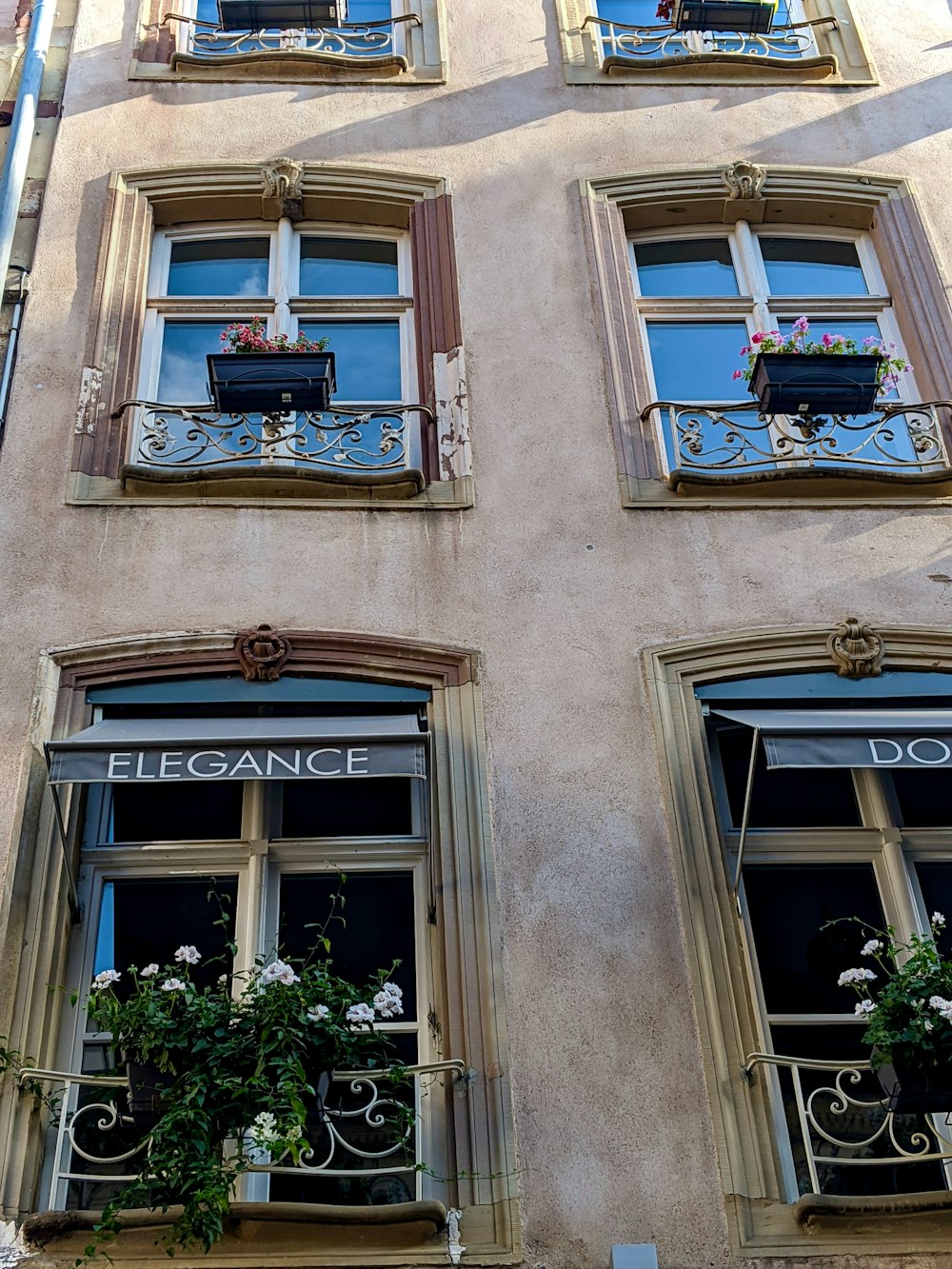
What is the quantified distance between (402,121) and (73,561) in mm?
4038

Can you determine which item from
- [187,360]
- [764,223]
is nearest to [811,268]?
[764,223]

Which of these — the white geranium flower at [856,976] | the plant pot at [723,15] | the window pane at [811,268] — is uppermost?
the plant pot at [723,15]

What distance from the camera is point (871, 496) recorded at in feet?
25.2

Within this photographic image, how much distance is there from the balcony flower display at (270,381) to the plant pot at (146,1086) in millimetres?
3798

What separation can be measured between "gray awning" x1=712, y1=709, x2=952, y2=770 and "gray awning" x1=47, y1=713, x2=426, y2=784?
4.64ft

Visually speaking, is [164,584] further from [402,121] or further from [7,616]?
[402,121]

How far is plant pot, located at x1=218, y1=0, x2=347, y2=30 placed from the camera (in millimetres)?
10148

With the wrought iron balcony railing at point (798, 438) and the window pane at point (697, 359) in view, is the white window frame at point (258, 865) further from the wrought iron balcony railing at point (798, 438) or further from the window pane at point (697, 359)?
the window pane at point (697, 359)

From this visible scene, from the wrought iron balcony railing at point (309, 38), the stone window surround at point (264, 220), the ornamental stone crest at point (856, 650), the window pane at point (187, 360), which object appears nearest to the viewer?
the ornamental stone crest at point (856, 650)

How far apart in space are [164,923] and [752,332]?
4882mm

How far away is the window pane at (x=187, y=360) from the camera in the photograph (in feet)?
27.1

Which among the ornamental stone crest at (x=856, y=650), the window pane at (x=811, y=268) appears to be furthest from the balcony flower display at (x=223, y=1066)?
the window pane at (x=811, y=268)

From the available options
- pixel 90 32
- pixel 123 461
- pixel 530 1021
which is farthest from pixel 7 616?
pixel 90 32

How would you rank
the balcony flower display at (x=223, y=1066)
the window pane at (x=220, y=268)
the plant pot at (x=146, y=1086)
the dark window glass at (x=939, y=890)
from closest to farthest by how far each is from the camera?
the balcony flower display at (x=223, y=1066)
the plant pot at (x=146, y=1086)
the dark window glass at (x=939, y=890)
the window pane at (x=220, y=268)
